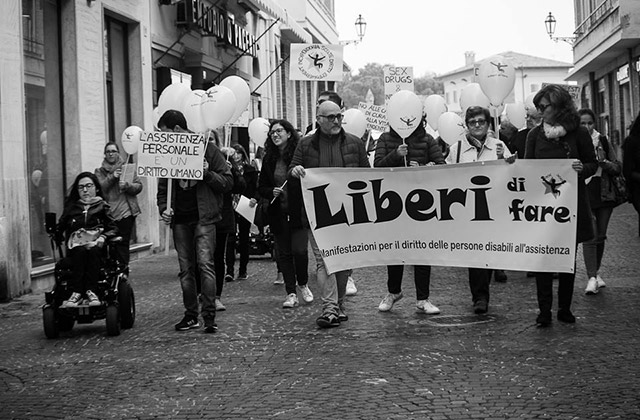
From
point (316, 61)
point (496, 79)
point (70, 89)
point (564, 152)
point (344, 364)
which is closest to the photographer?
point (344, 364)

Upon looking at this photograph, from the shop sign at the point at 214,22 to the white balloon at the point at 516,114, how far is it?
7079 mm

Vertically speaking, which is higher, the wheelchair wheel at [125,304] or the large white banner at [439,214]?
the large white banner at [439,214]

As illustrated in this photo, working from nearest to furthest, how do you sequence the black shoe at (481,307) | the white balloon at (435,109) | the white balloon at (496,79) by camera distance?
the black shoe at (481,307) < the white balloon at (496,79) < the white balloon at (435,109)

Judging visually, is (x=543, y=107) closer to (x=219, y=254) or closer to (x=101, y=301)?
(x=219, y=254)

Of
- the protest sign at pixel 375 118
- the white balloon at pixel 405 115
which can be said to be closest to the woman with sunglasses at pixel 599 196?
the white balloon at pixel 405 115

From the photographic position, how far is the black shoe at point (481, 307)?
10039mm

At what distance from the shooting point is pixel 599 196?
11664 mm

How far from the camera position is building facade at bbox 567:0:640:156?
3188cm

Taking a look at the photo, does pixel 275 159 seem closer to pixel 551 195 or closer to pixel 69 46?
pixel 551 195

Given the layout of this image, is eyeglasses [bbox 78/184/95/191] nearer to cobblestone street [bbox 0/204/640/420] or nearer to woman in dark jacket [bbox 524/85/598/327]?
cobblestone street [bbox 0/204/640/420]

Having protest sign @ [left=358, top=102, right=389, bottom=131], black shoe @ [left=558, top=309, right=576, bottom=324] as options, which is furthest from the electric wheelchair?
protest sign @ [left=358, top=102, right=389, bottom=131]

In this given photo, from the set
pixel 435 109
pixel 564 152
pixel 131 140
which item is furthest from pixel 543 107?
pixel 435 109

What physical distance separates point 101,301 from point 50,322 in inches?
17.8

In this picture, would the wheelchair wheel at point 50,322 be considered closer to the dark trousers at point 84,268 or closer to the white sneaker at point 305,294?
the dark trousers at point 84,268
